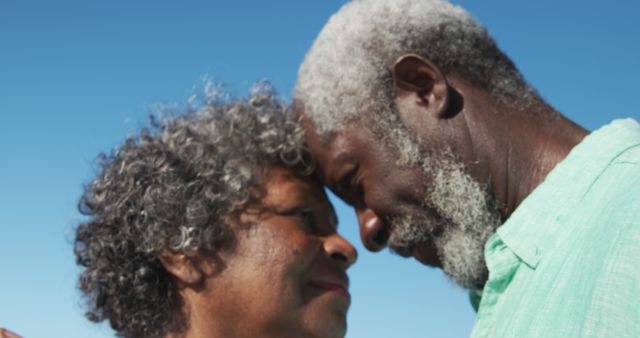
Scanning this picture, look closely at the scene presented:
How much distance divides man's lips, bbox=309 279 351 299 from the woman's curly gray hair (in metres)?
0.48

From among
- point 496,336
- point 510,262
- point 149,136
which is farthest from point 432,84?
point 149,136

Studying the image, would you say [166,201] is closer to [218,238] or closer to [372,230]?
[218,238]

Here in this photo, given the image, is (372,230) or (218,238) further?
(218,238)

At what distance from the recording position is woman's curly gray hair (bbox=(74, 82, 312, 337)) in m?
4.38

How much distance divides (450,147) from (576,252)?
0.95 meters

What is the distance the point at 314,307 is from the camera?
4148 mm

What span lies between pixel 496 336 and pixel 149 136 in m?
2.41

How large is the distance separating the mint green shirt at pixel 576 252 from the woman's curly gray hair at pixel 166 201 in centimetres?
142

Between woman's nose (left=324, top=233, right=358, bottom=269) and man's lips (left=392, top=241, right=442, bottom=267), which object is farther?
woman's nose (left=324, top=233, right=358, bottom=269)

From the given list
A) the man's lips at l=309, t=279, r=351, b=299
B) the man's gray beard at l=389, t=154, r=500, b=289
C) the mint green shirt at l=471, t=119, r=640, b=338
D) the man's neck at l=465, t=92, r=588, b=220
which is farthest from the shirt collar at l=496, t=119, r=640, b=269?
the man's lips at l=309, t=279, r=351, b=299

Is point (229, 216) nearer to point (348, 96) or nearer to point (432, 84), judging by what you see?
point (348, 96)

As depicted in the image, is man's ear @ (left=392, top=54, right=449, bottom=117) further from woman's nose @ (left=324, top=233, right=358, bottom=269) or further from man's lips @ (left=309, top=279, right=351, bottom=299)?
man's lips @ (left=309, top=279, right=351, bottom=299)

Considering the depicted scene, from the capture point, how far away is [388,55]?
153 inches

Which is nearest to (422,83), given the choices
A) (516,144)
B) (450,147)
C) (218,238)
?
(450,147)
